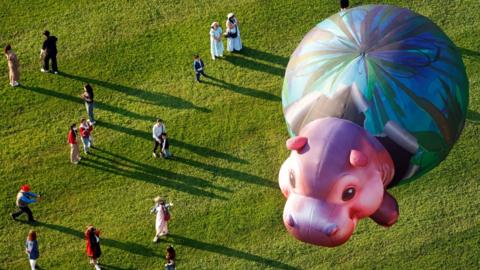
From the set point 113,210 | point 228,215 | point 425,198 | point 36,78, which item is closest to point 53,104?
point 36,78

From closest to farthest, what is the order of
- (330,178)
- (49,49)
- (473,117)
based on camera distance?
(330,178) → (473,117) → (49,49)

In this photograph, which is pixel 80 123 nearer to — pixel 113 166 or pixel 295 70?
pixel 113 166

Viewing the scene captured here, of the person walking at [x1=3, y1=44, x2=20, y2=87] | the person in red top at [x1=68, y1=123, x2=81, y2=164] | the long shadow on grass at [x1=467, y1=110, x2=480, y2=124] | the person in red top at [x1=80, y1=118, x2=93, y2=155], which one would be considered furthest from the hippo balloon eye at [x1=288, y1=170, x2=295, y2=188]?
the person walking at [x1=3, y1=44, x2=20, y2=87]

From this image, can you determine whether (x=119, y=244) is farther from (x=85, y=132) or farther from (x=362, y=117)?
(x=362, y=117)

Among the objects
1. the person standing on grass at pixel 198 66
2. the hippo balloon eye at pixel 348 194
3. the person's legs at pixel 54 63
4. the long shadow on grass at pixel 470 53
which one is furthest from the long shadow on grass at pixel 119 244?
the long shadow on grass at pixel 470 53

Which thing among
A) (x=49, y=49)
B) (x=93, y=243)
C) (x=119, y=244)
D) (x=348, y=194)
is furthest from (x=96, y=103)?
(x=348, y=194)

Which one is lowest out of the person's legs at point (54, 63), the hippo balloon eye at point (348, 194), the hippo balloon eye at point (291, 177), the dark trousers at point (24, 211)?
the hippo balloon eye at point (348, 194)

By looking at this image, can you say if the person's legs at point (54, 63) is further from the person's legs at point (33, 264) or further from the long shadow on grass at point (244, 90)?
the person's legs at point (33, 264)
